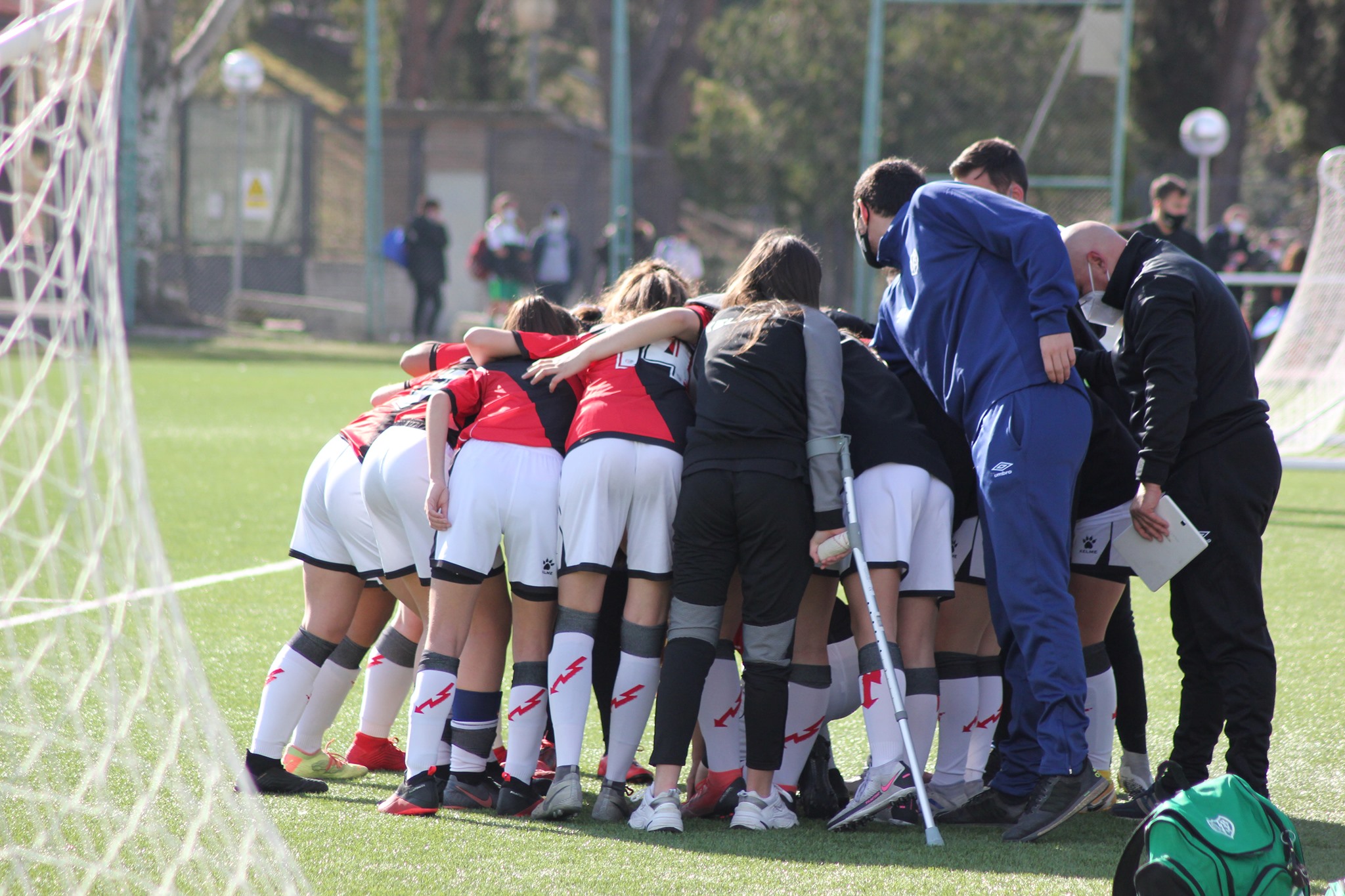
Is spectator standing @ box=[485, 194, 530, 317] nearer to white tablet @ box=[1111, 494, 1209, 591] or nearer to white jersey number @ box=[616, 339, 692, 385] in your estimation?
white jersey number @ box=[616, 339, 692, 385]

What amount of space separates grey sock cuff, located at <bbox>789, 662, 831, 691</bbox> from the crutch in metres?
0.24

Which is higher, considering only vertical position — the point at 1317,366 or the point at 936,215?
the point at 936,215

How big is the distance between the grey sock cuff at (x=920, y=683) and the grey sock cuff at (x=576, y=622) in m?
0.95

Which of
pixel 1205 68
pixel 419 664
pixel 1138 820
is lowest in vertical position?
pixel 1138 820

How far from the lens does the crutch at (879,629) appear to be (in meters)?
3.80

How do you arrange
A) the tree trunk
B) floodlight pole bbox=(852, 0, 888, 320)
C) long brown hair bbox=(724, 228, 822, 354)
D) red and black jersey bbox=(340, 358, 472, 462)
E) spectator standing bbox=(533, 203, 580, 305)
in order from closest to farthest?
long brown hair bbox=(724, 228, 822, 354)
red and black jersey bbox=(340, 358, 472, 462)
floodlight pole bbox=(852, 0, 888, 320)
spectator standing bbox=(533, 203, 580, 305)
the tree trunk

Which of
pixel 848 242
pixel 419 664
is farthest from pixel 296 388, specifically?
pixel 848 242

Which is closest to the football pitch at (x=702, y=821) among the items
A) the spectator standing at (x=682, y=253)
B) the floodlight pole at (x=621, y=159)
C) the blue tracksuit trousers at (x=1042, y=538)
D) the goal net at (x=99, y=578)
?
the goal net at (x=99, y=578)

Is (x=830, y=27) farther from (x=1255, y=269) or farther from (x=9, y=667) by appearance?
(x=9, y=667)

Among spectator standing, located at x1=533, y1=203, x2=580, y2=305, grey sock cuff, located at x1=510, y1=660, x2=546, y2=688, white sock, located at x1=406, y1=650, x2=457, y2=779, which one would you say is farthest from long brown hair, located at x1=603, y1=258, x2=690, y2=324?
spectator standing, located at x1=533, y1=203, x2=580, y2=305

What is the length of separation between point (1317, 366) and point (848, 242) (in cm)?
1544

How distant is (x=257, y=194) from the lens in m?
24.1

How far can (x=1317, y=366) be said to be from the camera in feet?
39.1

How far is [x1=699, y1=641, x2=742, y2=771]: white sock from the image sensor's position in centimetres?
417
